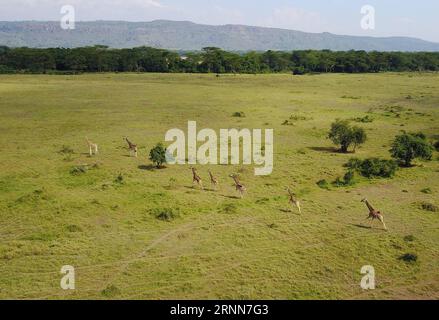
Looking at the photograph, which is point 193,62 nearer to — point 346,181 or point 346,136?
point 346,136

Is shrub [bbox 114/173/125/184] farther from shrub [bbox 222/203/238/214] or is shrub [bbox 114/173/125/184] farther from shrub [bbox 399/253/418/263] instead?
shrub [bbox 399/253/418/263]

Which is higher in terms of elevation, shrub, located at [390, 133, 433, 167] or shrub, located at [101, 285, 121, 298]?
shrub, located at [390, 133, 433, 167]

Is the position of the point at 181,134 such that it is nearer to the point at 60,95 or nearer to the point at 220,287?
the point at 220,287

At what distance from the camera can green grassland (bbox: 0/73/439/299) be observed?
1451 cm

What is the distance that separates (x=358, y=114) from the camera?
48.8 metres

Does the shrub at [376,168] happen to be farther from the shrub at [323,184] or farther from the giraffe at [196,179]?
the giraffe at [196,179]

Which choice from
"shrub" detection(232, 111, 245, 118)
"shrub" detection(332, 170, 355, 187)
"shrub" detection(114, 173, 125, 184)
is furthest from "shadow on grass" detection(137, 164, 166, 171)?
"shrub" detection(232, 111, 245, 118)

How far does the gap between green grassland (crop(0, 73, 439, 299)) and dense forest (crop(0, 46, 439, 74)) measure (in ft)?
227

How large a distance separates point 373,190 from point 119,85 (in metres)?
57.3

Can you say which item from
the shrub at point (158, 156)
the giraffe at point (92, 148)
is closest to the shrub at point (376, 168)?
the shrub at point (158, 156)

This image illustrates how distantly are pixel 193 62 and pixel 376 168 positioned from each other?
90565 millimetres

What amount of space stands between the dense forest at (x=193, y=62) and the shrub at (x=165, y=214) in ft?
293

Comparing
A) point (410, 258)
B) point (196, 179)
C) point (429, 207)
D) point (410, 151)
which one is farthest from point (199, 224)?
point (410, 151)

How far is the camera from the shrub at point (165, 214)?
19.5 metres
